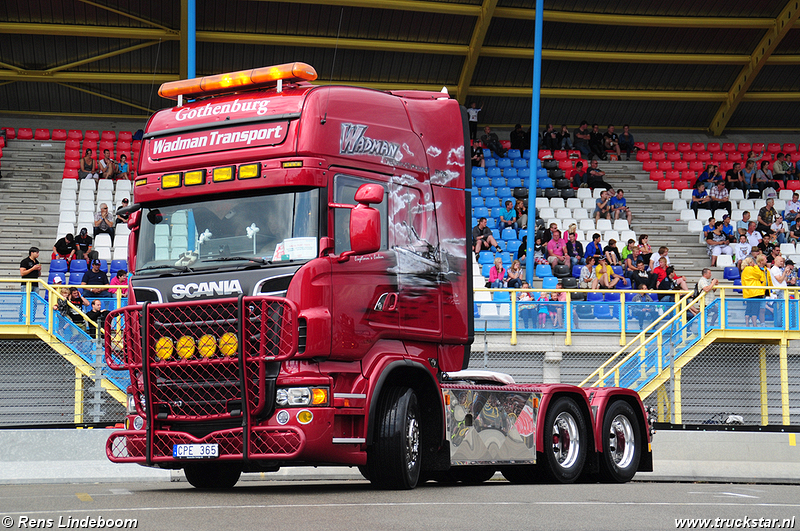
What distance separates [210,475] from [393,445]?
2.53 meters

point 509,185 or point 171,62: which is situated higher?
point 171,62

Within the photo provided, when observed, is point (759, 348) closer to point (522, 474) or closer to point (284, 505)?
point (522, 474)

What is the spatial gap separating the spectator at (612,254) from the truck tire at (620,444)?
10.3m

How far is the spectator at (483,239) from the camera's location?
2359cm

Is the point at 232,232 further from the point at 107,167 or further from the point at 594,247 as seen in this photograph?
the point at 107,167

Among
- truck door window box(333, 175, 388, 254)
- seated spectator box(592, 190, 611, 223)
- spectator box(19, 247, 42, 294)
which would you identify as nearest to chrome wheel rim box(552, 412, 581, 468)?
truck door window box(333, 175, 388, 254)

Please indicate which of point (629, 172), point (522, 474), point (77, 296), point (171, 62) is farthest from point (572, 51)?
point (522, 474)

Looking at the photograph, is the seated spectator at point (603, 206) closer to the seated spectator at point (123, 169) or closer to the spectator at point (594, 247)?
the spectator at point (594, 247)

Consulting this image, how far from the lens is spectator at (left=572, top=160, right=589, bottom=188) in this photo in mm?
28938

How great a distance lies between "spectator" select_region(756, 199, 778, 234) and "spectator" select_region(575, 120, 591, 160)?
236 inches

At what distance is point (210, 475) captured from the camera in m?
10.8

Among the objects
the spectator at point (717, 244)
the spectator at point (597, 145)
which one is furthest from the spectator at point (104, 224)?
the spectator at point (597, 145)

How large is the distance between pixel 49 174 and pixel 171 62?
4.95 m

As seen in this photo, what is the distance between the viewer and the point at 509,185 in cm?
2836
